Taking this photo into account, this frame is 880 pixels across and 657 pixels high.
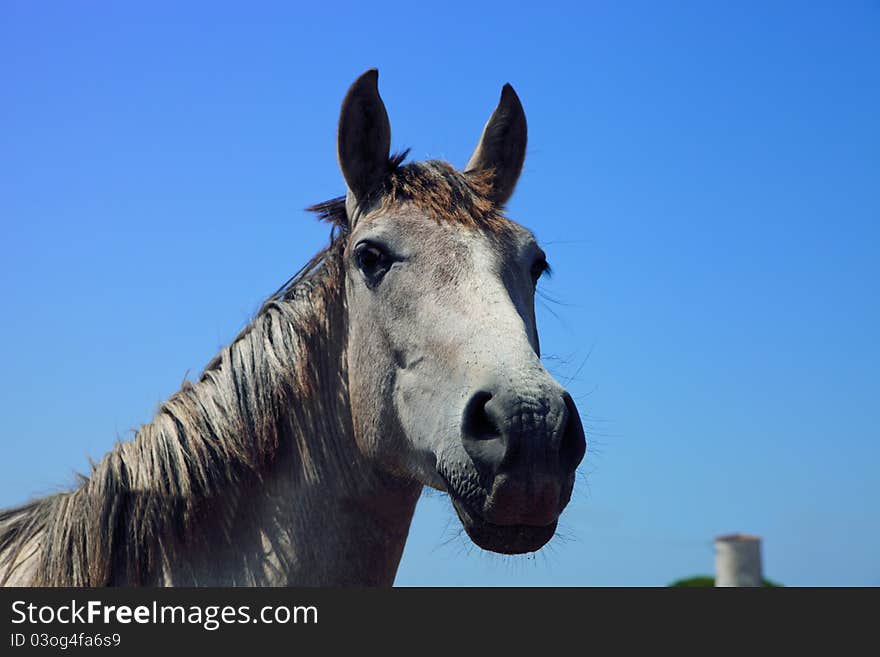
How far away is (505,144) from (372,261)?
4.66ft

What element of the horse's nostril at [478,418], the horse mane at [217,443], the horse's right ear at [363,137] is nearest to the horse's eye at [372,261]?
the horse mane at [217,443]

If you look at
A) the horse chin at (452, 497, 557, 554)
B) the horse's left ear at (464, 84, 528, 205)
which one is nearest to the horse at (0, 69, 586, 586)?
the horse chin at (452, 497, 557, 554)

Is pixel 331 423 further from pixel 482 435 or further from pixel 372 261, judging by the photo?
pixel 482 435

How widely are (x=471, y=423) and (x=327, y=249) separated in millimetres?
1748

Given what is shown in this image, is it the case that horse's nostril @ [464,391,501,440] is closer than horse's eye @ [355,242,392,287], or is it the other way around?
horse's nostril @ [464,391,501,440]

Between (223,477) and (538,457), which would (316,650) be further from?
(538,457)

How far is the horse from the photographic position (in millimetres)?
4363

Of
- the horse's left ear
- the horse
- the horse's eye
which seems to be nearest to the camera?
the horse

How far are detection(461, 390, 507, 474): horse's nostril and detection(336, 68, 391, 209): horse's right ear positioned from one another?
5.56 ft

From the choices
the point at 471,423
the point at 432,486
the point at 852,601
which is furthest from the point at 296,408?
the point at 852,601

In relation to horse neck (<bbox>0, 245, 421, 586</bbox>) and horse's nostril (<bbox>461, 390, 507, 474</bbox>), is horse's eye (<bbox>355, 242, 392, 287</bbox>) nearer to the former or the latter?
horse neck (<bbox>0, 245, 421, 586</bbox>)

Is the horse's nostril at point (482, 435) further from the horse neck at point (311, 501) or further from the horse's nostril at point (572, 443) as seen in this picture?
the horse neck at point (311, 501)

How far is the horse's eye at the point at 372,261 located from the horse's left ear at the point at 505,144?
1135mm

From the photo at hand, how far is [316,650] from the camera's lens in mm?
4375
